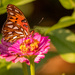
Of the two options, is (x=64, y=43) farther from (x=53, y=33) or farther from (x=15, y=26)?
(x=15, y=26)

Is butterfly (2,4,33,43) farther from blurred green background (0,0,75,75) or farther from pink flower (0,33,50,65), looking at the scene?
blurred green background (0,0,75,75)

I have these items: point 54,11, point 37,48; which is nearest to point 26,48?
point 37,48

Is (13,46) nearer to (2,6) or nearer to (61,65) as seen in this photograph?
(2,6)

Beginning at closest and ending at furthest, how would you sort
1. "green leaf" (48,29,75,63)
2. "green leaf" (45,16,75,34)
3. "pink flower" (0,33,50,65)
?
"pink flower" (0,33,50,65) < "green leaf" (45,16,75,34) < "green leaf" (48,29,75,63)

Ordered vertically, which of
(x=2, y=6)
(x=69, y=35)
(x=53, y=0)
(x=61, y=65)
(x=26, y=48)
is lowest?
(x=61, y=65)

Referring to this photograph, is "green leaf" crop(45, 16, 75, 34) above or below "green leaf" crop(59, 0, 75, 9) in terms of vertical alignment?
below

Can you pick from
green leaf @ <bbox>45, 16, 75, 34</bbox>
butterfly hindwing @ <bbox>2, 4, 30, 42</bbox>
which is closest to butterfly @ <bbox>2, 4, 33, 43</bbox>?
butterfly hindwing @ <bbox>2, 4, 30, 42</bbox>

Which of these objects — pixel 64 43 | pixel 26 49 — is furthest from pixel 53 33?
pixel 26 49

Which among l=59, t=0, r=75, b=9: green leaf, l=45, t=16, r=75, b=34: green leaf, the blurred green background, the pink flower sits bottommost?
the blurred green background
